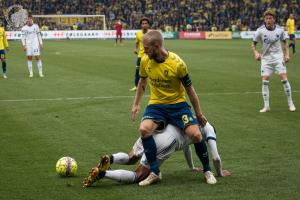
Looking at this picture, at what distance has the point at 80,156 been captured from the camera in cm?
1024

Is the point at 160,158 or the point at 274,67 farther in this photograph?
the point at 274,67

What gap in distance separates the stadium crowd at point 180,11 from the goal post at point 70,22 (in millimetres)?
260

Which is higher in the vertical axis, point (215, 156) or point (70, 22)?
point (215, 156)

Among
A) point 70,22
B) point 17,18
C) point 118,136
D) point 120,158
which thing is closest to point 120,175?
point 120,158

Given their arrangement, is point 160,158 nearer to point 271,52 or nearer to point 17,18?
point 271,52

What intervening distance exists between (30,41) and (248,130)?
48.9 feet

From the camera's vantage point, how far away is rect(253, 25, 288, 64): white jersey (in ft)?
49.2

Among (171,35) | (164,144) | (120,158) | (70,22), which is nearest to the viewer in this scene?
(164,144)

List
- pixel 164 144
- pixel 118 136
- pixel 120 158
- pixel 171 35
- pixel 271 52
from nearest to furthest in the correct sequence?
pixel 164 144 → pixel 120 158 → pixel 118 136 → pixel 271 52 → pixel 171 35

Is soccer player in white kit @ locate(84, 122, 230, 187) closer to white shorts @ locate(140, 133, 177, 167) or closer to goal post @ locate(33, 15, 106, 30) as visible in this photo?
white shorts @ locate(140, 133, 177, 167)

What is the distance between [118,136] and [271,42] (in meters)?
4.89

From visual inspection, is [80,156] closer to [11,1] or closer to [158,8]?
[11,1]


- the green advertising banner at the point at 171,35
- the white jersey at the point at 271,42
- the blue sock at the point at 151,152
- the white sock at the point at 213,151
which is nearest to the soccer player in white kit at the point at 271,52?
the white jersey at the point at 271,42

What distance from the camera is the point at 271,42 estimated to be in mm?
15055
